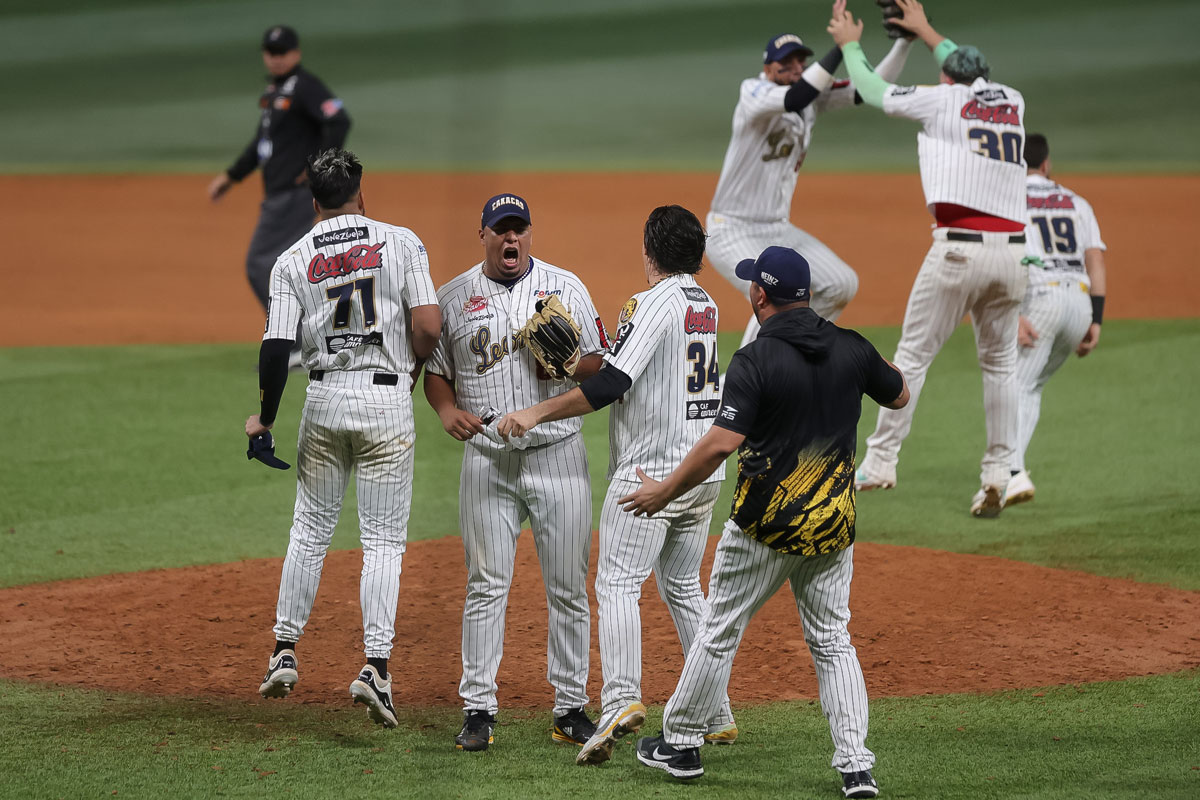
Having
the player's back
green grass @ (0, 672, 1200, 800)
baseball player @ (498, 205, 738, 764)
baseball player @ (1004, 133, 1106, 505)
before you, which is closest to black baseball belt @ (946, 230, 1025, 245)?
baseball player @ (1004, 133, 1106, 505)

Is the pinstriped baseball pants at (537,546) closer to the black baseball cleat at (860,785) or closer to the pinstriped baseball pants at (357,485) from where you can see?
the pinstriped baseball pants at (357,485)

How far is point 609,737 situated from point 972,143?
4165 mm

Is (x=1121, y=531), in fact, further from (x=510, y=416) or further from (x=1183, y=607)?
(x=510, y=416)

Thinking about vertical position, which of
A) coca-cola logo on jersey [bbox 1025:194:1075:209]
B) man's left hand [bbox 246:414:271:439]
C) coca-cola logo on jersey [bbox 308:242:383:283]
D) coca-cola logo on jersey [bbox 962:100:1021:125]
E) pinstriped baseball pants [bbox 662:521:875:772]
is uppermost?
coca-cola logo on jersey [bbox 962:100:1021:125]

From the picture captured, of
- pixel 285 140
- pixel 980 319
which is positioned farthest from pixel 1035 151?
pixel 285 140

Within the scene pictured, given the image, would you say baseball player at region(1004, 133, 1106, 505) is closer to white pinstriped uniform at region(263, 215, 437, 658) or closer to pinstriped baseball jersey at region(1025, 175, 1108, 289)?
pinstriped baseball jersey at region(1025, 175, 1108, 289)

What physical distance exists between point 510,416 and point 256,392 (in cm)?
667

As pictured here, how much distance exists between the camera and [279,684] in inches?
175

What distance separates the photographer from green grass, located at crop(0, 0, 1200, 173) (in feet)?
84.5

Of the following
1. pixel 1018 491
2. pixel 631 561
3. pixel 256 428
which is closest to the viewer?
pixel 631 561

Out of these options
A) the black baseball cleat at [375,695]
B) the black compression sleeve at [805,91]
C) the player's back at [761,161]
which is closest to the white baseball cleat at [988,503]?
the player's back at [761,161]

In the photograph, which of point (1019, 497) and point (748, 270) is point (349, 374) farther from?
point (1019, 497)

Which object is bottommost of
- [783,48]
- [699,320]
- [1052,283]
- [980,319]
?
[699,320]

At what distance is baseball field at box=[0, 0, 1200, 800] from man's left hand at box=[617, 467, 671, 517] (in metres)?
0.80
